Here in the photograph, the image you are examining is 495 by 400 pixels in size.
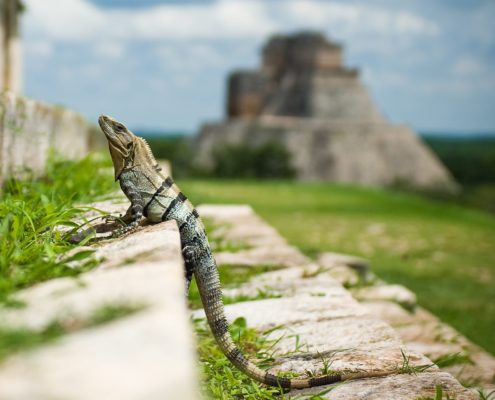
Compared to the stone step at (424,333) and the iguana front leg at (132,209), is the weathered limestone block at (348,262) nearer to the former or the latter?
the stone step at (424,333)

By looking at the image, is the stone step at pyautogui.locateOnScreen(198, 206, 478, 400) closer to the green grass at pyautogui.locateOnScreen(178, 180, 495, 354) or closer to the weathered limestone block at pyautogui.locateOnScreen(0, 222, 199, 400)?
the weathered limestone block at pyautogui.locateOnScreen(0, 222, 199, 400)

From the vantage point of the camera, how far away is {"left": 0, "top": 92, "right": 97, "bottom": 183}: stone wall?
475cm

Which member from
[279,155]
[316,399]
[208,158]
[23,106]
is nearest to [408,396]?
[316,399]

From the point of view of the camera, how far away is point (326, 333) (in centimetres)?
300

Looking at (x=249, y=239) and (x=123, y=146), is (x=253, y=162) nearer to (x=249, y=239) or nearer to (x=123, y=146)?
(x=249, y=239)

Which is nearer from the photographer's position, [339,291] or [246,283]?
[339,291]

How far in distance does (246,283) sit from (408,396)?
5.79 ft

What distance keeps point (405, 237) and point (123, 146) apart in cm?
947

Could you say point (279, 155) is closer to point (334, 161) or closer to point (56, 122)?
point (334, 161)

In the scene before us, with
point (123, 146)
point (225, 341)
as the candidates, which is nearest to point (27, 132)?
point (123, 146)

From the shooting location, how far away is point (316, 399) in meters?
2.20

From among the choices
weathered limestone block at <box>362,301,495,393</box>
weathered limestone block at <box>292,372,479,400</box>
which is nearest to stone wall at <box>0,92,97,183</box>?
weathered limestone block at <box>362,301,495,393</box>

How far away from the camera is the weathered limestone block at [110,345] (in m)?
1.21

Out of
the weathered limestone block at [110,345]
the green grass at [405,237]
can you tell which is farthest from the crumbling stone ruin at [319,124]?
the weathered limestone block at [110,345]
